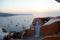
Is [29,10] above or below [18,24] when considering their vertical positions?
above

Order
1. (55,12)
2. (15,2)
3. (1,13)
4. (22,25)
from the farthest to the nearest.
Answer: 1. (55,12)
2. (22,25)
3. (15,2)
4. (1,13)

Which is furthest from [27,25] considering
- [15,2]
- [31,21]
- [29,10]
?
[15,2]

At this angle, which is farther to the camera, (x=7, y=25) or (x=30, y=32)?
(x=30, y=32)

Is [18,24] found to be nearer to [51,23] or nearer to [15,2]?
[15,2]

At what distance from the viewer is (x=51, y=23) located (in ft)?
8.71

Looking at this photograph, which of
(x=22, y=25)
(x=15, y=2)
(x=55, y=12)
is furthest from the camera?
(x=55, y=12)

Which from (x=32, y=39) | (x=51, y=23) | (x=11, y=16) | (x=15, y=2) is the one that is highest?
(x=15, y=2)

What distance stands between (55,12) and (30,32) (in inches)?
18.8

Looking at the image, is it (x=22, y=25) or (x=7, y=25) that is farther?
(x=22, y=25)

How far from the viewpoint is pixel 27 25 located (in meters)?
2.46

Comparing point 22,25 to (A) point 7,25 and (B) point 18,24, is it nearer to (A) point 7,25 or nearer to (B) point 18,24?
(B) point 18,24

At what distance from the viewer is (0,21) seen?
208 centimetres

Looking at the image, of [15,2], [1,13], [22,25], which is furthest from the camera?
[22,25]

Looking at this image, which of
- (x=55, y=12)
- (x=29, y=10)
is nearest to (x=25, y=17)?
(x=29, y=10)
